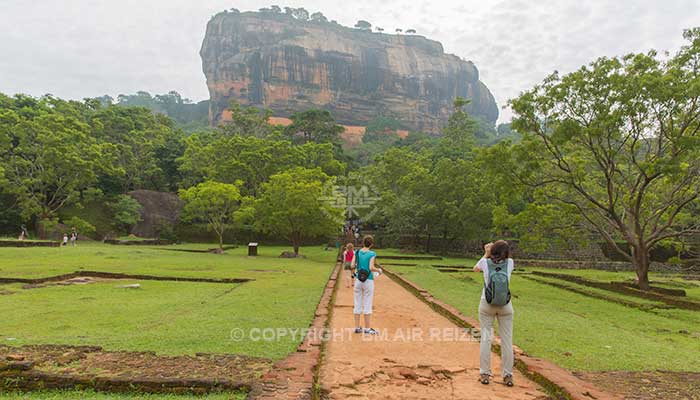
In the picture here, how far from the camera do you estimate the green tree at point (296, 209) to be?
24.0 m

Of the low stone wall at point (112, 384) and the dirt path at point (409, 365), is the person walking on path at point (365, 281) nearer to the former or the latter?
the dirt path at point (409, 365)

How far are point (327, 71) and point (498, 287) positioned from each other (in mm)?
103831

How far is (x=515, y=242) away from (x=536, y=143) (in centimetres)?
2021

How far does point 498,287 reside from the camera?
4.28m

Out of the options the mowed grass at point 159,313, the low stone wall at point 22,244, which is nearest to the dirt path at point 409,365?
the mowed grass at point 159,313

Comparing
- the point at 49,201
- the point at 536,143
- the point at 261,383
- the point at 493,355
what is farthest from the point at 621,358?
the point at 49,201

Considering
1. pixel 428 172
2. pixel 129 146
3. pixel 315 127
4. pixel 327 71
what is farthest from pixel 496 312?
pixel 327 71

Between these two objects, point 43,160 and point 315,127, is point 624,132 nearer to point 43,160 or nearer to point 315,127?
point 43,160

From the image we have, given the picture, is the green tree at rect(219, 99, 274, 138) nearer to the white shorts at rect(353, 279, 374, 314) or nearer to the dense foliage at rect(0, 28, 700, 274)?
the dense foliage at rect(0, 28, 700, 274)

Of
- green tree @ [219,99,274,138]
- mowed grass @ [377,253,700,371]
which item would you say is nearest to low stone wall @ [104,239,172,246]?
green tree @ [219,99,274,138]

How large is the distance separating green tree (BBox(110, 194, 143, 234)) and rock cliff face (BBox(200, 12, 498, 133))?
66.7 metres

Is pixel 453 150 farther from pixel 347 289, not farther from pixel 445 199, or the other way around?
pixel 347 289

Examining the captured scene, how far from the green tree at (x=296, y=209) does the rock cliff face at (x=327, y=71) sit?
7516 cm

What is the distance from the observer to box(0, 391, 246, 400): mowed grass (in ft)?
11.6
